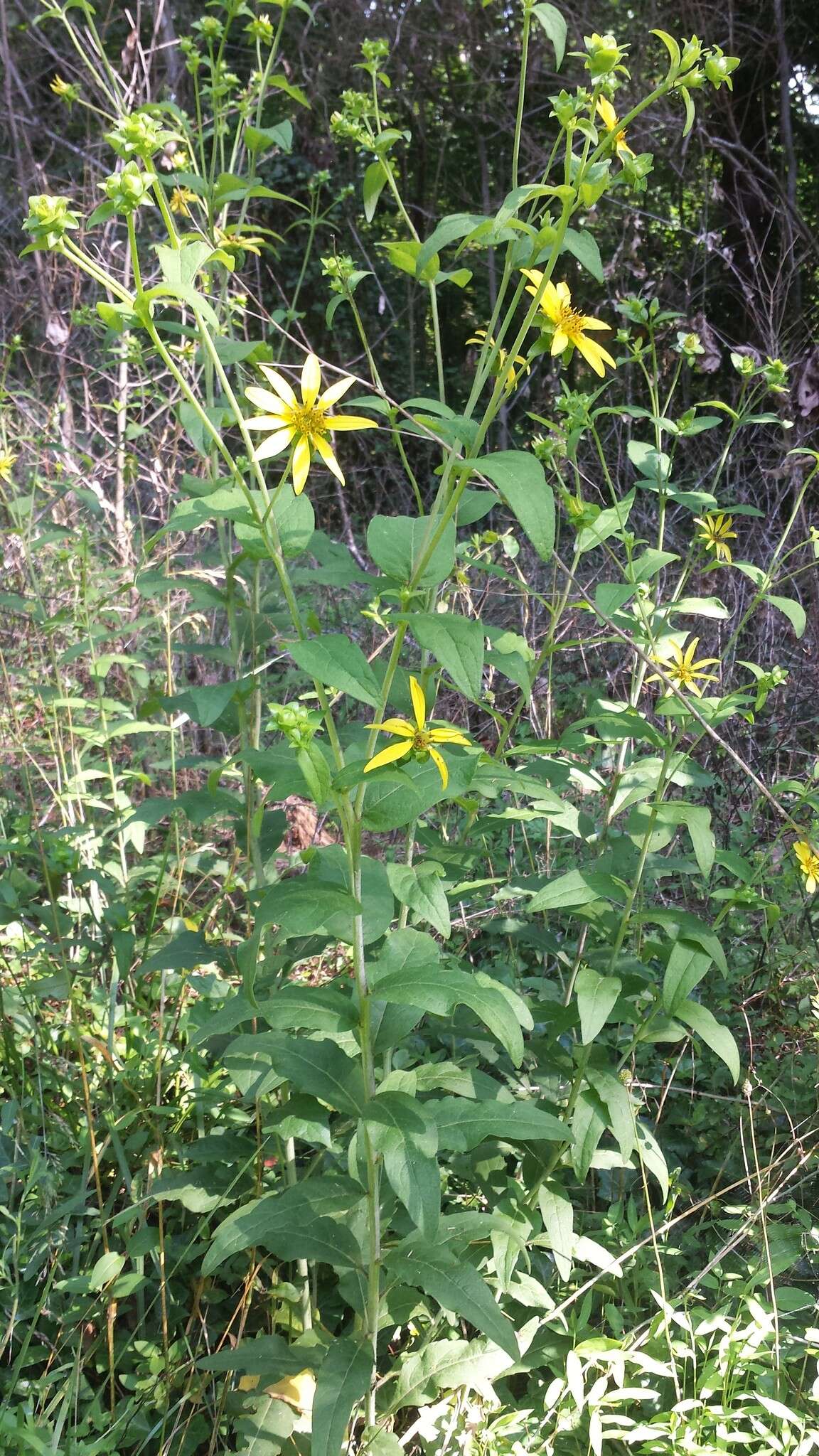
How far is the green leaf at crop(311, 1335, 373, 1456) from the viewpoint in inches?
52.5

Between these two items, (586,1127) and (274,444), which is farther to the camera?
(586,1127)

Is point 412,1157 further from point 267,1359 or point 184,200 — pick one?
point 184,200

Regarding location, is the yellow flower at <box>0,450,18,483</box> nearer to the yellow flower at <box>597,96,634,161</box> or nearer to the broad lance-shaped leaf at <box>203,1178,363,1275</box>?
the yellow flower at <box>597,96,634,161</box>

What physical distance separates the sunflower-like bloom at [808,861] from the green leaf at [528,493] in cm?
107

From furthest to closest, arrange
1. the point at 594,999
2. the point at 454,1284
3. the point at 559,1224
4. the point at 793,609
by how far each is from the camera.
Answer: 1. the point at 793,609
2. the point at 559,1224
3. the point at 594,999
4. the point at 454,1284

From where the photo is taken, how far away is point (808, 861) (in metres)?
1.96

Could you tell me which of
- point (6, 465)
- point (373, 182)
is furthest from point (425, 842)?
point (6, 465)

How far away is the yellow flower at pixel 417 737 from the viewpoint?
119 centimetres

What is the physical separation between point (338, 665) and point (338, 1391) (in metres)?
0.97

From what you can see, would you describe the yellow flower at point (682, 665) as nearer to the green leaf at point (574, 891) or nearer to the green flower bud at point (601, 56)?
the green leaf at point (574, 891)

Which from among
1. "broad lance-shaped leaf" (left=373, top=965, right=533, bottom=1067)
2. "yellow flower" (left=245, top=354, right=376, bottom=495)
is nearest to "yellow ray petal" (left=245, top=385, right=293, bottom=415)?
"yellow flower" (left=245, top=354, right=376, bottom=495)

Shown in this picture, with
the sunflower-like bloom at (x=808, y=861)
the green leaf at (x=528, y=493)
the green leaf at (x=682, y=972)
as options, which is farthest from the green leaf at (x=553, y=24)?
the sunflower-like bloom at (x=808, y=861)

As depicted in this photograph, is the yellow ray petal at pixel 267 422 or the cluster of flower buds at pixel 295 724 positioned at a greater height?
the yellow ray petal at pixel 267 422

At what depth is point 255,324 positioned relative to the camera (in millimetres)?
6051
